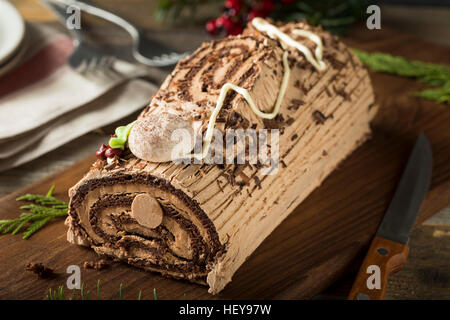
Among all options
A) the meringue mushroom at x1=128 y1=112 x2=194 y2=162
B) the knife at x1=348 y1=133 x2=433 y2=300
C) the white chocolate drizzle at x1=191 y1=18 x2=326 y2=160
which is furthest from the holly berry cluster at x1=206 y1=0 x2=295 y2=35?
the meringue mushroom at x1=128 y1=112 x2=194 y2=162

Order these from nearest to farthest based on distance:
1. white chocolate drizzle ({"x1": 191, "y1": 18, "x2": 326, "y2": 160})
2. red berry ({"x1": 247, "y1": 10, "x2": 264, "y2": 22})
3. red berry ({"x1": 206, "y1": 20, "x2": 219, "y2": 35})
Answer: white chocolate drizzle ({"x1": 191, "y1": 18, "x2": 326, "y2": 160}), red berry ({"x1": 247, "y1": 10, "x2": 264, "y2": 22}), red berry ({"x1": 206, "y1": 20, "x2": 219, "y2": 35})

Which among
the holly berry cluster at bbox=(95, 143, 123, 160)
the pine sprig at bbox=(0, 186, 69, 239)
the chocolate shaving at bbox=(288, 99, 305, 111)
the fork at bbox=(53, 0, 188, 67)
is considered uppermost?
the holly berry cluster at bbox=(95, 143, 123, 160)

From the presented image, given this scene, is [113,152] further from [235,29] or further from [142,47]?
[235,29]

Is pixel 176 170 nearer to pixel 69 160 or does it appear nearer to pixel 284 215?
pixel 284 215

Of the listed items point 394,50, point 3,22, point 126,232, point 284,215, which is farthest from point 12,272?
point 394,50

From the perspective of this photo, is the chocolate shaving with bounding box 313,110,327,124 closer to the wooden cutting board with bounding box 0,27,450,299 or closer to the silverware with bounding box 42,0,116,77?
the wooden cutting board with bounding box 0,27,450,299

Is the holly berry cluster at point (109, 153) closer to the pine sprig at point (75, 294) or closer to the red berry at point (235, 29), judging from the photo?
the pine sprig at point (75, 294)

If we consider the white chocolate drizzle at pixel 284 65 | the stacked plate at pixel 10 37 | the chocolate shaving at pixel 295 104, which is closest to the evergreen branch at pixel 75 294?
the white chocolate drizzle at pixel 284 65

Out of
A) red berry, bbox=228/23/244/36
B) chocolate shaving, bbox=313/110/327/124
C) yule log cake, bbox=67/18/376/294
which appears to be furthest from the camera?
red berry, bbox=228/23/244/36
